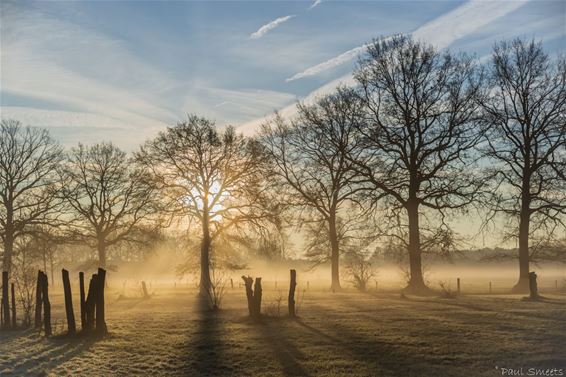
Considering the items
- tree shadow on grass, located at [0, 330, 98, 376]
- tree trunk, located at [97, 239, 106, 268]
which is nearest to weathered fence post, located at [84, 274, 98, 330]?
tree shadow on grass, located at [0, 330, 98, 376]

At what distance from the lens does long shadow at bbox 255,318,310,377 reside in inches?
548

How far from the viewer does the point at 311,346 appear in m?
16.5

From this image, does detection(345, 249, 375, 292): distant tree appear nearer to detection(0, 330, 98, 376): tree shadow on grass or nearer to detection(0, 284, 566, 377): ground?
detection(0, 284, 566, 377): ground

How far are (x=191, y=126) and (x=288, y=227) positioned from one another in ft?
34.6

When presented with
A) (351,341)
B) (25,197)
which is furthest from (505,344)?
(25,197)

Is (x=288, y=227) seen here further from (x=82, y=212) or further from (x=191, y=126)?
(x=82, y=212)

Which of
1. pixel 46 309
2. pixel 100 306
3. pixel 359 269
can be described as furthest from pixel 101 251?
pixel 100 306

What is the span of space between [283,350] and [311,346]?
3.19 ft

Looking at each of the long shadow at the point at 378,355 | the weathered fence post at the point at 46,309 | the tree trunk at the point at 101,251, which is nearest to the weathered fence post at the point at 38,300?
the weathered fence post at the point at 46,309

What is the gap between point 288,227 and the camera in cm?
4188

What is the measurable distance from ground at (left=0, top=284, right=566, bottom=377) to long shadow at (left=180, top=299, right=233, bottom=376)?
29mm

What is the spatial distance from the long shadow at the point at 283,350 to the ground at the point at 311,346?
28 millimetres
